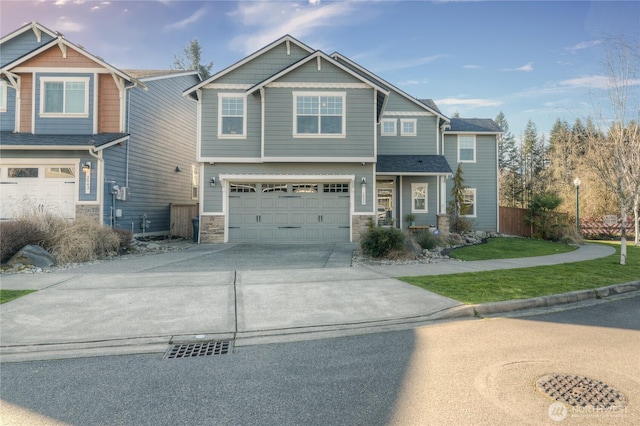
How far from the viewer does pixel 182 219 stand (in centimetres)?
1792

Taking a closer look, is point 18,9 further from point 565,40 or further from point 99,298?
point 565,40

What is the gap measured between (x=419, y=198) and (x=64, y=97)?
54.6ft

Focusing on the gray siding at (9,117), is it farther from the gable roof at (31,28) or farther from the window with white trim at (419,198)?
the window with white trim at (419,198)

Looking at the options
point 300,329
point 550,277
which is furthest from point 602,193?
point 300,329

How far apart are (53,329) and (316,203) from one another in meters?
10.6

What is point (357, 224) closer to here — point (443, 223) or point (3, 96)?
point (443, 223)

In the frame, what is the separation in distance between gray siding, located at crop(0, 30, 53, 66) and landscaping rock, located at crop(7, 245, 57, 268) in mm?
11287

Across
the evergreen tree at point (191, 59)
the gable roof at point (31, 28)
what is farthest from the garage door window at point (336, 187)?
the evergreen tree at point (191, 59)

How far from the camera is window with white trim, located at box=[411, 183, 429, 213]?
58.1 feet

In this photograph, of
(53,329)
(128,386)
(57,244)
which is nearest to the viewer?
(128,386)

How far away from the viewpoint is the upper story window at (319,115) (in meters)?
14.1

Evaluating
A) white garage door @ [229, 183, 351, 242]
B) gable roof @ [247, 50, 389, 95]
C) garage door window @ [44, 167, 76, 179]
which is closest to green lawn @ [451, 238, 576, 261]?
white garage door @ [229, 183, 351, 242]

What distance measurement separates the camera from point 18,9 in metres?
13.6

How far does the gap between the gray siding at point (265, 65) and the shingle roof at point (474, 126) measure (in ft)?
32.4
